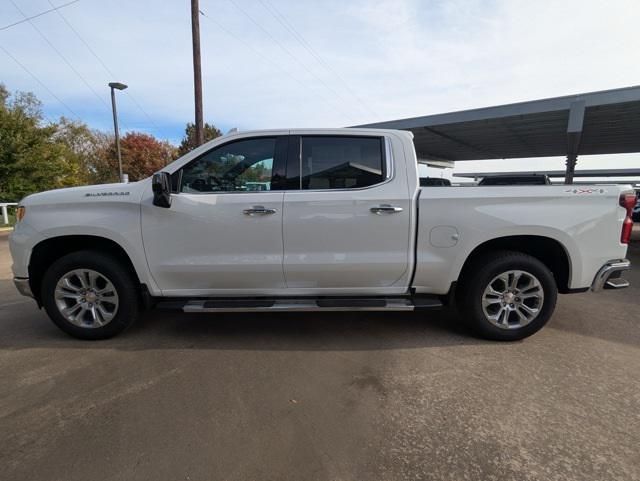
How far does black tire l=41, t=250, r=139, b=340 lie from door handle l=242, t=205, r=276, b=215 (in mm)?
1339

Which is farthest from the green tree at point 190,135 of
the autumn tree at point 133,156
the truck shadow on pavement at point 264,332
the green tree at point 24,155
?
the truck shadow on pavement at point 264,332

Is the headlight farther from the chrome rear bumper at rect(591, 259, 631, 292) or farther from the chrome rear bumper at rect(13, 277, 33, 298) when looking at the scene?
the chrome rear bumper at rect(591, 259, 631, 292)

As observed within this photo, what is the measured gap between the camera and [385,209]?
3.40 metres

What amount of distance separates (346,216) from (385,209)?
0.36m

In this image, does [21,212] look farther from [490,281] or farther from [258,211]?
[490,281]

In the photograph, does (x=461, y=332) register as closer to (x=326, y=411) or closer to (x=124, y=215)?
(x=326, y=411)

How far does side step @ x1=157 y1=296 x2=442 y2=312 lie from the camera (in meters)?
3.44

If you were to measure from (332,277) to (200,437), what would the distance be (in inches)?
68.3

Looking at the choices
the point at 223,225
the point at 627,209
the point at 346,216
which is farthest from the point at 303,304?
the point at 627,209

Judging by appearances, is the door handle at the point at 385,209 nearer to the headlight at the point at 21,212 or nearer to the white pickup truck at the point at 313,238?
the white pickup truck at the point at 313,238

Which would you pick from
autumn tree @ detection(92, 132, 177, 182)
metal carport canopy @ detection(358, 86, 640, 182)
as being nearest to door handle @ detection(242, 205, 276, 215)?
metal carport canopy @ detection(358, 86, 640, 182)

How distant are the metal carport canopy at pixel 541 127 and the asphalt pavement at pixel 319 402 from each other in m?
7.73

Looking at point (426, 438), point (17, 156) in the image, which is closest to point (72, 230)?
point (426, 438)

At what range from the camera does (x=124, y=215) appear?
3.50 metres
